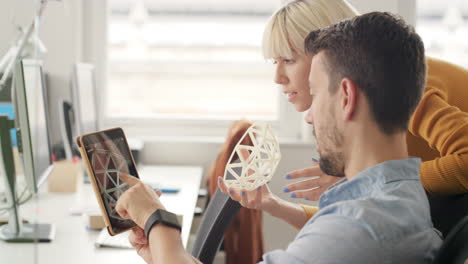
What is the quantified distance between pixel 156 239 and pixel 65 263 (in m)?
0.41

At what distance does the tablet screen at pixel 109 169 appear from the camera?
3.65 ft

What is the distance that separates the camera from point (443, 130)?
1.14 meters

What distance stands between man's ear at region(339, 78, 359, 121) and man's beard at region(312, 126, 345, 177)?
41 millimetres

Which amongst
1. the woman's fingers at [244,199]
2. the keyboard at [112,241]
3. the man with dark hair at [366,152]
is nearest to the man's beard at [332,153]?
the man with dark hair at [366,152]

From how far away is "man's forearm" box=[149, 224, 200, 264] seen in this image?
3.20 ft

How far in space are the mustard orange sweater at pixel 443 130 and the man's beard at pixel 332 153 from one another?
26 cm

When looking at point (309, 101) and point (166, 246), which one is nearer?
point (166, 246)

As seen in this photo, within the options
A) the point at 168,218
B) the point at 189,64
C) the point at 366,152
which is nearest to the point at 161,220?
the point at 168,218

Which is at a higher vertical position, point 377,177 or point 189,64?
point 377,177

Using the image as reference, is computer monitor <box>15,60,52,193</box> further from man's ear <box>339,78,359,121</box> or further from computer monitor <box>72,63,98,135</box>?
computer monitor <box>72,63,98,135</box>

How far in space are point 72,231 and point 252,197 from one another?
2.01ft

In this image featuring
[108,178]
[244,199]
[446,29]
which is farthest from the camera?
[446,29]

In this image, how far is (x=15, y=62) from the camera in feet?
2.62

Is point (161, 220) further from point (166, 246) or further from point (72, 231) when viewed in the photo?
point (72, 231)
